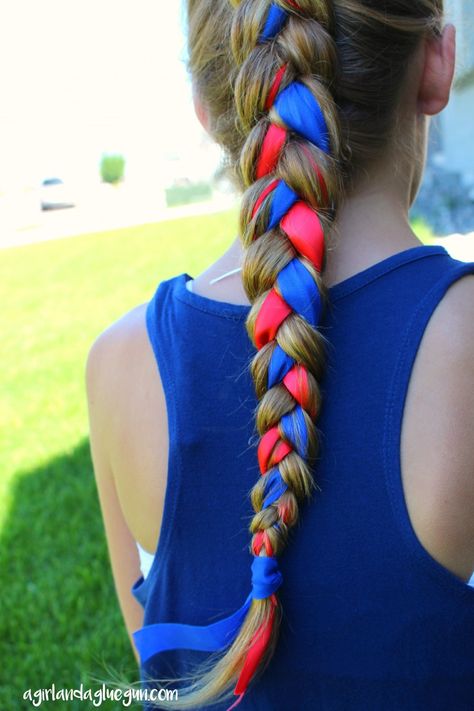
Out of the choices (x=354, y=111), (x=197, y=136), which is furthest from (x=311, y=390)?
(x=197, y=136)

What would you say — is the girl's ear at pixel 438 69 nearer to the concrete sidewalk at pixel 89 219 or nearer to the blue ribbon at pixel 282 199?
the blue ribbon at pixel 282 199

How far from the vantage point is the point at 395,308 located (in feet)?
3.64

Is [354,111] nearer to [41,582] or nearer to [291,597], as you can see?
[291,597]

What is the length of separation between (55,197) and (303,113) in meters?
30.5

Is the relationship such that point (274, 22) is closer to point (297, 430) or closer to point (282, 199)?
point (282, 199)

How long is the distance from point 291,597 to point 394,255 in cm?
56

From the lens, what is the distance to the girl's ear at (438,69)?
1.28m

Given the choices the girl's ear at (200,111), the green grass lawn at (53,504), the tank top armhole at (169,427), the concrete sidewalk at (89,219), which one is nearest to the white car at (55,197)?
the concrete sidewalk at (89,219)

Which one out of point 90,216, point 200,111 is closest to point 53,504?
point 200,111

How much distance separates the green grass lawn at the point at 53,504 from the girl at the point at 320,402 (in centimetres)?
29

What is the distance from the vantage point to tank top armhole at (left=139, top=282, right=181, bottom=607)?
1.23 m

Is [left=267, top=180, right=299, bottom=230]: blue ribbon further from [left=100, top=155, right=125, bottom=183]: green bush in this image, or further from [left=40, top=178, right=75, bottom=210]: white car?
[left=100, top=155, right=125, bottom=183]: green bush

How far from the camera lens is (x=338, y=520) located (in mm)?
1116

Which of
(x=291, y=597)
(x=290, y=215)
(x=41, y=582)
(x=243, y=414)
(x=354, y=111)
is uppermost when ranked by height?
(x=354, y=111)
